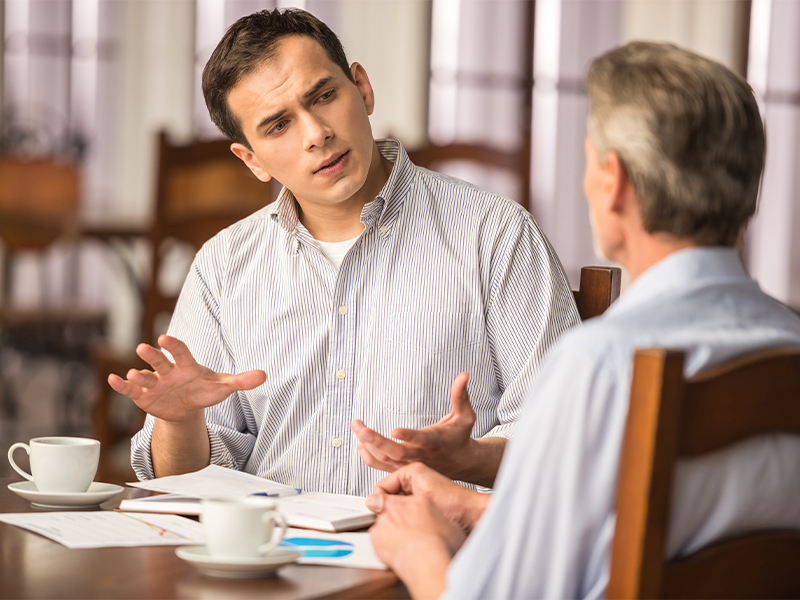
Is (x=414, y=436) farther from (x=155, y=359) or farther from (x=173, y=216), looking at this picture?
(x=173, y=216)

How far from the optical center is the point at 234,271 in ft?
5.52

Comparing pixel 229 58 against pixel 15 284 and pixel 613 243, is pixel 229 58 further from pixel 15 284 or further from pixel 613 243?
pixel 15 284

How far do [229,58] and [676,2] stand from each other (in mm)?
3604

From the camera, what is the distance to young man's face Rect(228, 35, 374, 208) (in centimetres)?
153

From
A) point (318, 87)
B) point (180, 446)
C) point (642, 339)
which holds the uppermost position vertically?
point (318, 87)

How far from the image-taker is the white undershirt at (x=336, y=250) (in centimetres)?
163

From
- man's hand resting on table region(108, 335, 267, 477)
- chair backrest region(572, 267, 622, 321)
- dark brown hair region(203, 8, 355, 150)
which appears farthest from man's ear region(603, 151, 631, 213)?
dark brown hair region(203, 8, 355, 150)

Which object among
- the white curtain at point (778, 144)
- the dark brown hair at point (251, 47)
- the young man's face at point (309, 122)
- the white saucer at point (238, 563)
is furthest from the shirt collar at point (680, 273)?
the white curtain at point (778, 144)

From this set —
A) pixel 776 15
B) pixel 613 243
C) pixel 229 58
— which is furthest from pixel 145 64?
pixel 613 243

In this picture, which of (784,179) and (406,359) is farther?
(784,179)

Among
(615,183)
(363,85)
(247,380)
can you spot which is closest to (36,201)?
(363,85)

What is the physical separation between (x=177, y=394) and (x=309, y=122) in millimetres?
504

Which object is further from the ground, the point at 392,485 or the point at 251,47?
the point at 251,47

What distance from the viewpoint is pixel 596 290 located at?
1525 mm
